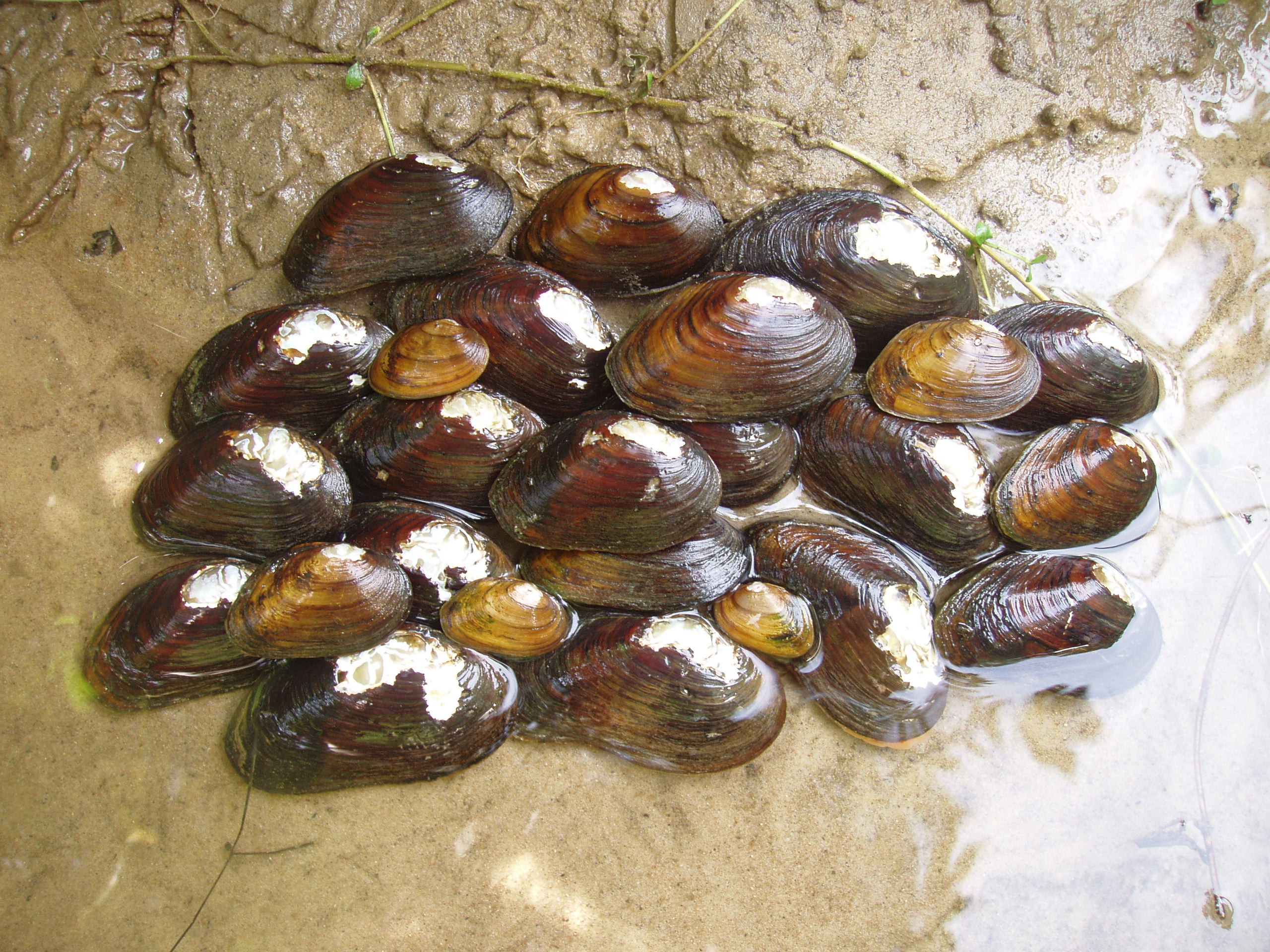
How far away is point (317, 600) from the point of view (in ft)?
7.00

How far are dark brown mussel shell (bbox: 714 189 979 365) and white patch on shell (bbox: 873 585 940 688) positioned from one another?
836 mm

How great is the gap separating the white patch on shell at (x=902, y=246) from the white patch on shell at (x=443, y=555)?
145cm

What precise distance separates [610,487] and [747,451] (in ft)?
1.56

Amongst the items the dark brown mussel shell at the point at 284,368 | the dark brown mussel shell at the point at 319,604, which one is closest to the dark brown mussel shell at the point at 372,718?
the dark brown mussel shell at the point at 319,604

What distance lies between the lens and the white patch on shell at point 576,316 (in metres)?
2.50

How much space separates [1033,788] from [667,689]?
47.6 inches

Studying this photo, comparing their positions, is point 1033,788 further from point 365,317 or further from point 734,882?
point 365,317

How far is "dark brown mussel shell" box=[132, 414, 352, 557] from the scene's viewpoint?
230cm

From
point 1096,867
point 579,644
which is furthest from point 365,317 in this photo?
point 1096,867

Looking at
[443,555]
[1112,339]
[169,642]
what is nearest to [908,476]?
[1112,339]

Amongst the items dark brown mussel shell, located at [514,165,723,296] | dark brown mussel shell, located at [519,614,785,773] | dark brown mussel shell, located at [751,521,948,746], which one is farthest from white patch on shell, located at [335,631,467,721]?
dark brown mussel shell, located at [514,165,723,296]

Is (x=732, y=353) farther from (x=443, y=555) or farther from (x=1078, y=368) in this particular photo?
(x=1078, y=368)

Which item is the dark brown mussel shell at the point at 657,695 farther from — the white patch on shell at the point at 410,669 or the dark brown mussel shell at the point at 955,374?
the dark brown mussel shell at the point at 955,374

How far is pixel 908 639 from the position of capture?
2.45 metres
